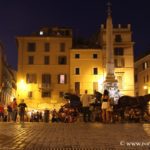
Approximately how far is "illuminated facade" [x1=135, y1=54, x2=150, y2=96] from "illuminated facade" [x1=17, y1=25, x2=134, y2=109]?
9161 millimetres

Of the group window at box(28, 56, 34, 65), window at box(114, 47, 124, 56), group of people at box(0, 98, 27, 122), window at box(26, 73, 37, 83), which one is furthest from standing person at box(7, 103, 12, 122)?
window at box(114, 47, 124, 56)

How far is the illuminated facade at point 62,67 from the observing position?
65500 mm

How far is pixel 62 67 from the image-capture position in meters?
66.2

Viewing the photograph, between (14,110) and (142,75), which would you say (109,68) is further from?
(142,75)

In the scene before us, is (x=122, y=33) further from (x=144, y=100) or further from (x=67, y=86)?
(x=144, y=100)

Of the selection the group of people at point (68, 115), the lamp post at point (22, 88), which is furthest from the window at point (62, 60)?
the group of people at point (68, 115)

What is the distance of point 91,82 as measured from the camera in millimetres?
65812

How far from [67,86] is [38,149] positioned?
188ft

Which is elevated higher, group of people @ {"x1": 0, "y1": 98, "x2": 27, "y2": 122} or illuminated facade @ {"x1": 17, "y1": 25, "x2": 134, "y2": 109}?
illuminated facade @ {"x1": 17, "y1": 25, "x2": 134, "y2": 109}

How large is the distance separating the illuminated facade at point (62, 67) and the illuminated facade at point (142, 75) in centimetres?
916

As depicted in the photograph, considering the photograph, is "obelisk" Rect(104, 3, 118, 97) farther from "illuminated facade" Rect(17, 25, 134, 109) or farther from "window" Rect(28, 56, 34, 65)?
"window" Rect(28, 56, 34, 65)

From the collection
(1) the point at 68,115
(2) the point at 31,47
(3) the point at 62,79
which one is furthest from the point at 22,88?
(1) the point at 68,115

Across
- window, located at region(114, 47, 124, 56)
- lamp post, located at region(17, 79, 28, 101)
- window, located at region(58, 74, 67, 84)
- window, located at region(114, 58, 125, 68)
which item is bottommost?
lamp post, located at region(17, 79, 28, 101)

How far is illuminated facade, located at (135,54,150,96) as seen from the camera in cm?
7512
